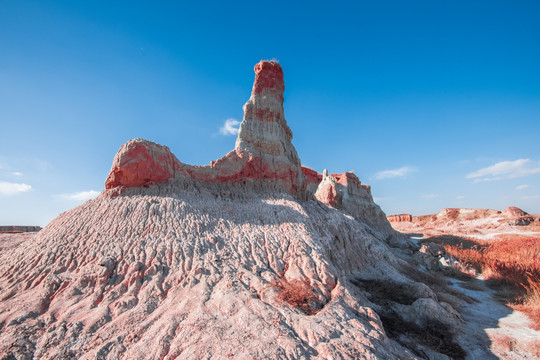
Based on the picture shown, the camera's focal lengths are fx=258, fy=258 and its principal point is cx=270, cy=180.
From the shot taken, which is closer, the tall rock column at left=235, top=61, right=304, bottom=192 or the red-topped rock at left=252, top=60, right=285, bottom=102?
the tall rock column at left=235, top=61, right=304, bottom=192

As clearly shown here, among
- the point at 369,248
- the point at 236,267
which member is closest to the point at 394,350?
the point at 236,267

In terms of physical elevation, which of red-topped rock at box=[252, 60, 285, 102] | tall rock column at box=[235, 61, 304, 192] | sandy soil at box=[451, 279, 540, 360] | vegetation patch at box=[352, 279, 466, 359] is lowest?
sandy soil at box=[451, 279, 540, 360]

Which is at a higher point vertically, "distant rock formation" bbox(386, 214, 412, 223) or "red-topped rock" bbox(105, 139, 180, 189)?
"red-topped rock" bbox(105, 139, 180, 189)

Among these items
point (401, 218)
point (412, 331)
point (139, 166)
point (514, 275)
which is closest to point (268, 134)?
point (139, 166)

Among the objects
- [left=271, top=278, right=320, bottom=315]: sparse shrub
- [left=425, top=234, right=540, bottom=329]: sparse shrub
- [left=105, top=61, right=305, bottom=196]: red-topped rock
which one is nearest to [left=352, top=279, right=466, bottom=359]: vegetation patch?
[left=271, top=278, right=320, bottom=315]: sparse shrub

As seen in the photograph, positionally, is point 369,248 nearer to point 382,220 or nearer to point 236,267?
point 236,267

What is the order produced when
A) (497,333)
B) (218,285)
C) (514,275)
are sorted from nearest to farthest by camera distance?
1. (218,285)
2. (497,333)
3. (514,275)

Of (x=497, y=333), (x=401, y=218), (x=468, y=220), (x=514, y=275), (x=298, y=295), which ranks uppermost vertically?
(x=401, y=218)

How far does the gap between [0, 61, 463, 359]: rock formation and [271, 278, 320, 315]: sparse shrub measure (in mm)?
32

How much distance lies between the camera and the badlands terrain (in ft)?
17.1

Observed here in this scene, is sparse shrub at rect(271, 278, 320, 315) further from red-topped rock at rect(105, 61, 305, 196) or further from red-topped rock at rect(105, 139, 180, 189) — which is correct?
red-topped rock at rect(105, 139, 180, 189)

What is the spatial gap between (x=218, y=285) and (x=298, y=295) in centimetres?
215

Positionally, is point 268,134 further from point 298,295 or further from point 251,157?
point 298,295

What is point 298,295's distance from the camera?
6.64 metres
